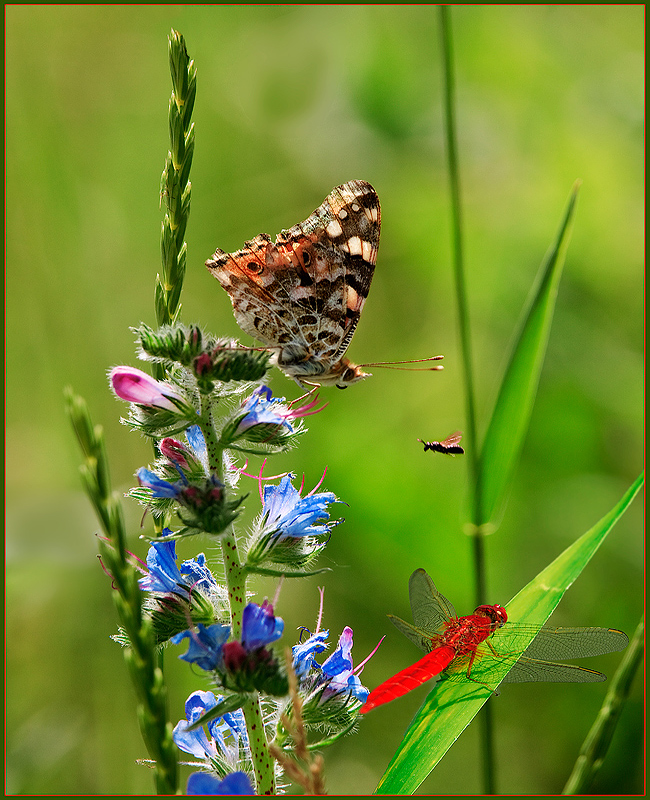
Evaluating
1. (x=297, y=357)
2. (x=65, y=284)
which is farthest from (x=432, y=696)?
(x=65, y=284)

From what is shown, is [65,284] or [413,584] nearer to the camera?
[413,584]

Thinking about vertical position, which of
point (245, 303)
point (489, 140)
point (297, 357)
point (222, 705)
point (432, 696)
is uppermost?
point (489, 140)

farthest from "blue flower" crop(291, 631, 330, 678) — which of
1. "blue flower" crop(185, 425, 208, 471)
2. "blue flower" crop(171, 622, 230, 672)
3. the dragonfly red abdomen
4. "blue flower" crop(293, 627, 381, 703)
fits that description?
"blue flower" crop(185, 425, 208, 471)

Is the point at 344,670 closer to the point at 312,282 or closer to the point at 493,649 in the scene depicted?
the point at 493,649

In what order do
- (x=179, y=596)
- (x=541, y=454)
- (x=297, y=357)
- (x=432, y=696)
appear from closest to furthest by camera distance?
(x=179, y=596), (x=432, y=696), (x=297, y=357), (x=541, y=454)

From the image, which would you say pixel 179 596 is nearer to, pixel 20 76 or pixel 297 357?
pixel 297 357

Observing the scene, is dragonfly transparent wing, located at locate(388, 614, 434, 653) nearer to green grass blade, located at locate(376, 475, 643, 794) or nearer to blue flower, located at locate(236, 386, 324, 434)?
green grass blade, located at locate(376, 475, 643, 794)

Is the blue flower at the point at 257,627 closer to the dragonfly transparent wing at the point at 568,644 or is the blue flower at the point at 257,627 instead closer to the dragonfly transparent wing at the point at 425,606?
the dragonfly transparent wing at the point at 425,606

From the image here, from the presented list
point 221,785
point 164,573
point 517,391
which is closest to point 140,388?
point 164,573
